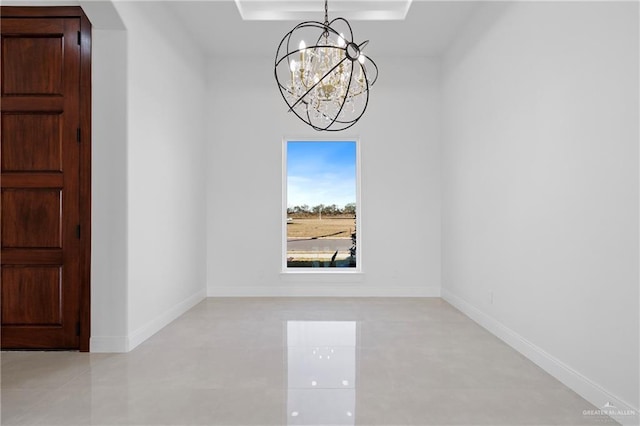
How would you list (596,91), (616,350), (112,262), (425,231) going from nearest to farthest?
(616,350)
(596,91)
(112,262)
(425,231)

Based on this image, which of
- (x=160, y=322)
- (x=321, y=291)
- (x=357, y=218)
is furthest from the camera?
(x=357, y=218)

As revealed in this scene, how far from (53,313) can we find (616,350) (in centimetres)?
392

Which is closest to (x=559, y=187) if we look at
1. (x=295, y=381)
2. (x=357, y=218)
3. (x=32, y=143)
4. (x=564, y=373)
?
(x=564, y=373)

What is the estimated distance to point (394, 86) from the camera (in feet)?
18.5

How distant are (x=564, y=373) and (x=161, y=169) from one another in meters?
3.76

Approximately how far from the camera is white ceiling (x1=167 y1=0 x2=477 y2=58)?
14.1ft

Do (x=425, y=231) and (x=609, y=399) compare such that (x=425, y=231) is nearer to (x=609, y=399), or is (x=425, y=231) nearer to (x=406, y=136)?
(x=406, y=136)

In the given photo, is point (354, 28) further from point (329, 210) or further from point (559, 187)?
point (559, 187)

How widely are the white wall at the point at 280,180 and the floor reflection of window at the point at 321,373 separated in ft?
5.31

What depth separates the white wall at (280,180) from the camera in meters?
5.63

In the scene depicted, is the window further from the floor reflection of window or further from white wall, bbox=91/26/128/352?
white wall, bbox=91/26/128/352

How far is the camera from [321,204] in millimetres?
5945

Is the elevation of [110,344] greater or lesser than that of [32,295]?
lesser

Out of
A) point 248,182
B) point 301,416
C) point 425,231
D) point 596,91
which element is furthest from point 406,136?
point 301,416
